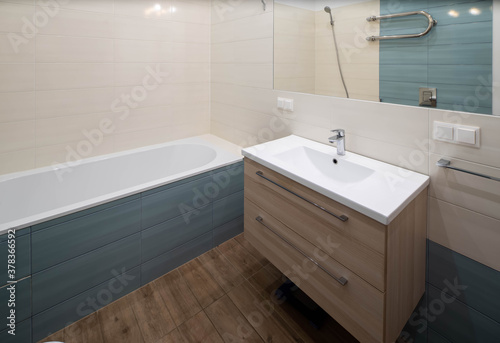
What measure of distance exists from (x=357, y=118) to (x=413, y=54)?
0.38 metres

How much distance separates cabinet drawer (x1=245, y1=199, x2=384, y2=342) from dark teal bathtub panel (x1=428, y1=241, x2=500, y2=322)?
49 cm

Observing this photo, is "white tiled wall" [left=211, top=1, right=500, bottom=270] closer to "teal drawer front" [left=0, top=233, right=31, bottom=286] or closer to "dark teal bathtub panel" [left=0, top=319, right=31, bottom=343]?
"teal drawer front" [left=0, top=233, right=31, bottom=286]

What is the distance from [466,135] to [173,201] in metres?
1.62

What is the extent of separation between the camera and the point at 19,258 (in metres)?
1.29

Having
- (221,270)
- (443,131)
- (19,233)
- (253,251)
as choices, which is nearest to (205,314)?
(221,270)

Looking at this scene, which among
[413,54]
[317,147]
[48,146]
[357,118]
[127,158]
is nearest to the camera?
[413,54]

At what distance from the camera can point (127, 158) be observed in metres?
2.34

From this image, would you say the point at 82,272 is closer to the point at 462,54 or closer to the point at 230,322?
the point at 230,322

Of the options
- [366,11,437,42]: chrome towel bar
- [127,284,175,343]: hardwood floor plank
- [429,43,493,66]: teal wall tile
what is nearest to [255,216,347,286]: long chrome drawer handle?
[127,284,175,343]: hardwood floor plank

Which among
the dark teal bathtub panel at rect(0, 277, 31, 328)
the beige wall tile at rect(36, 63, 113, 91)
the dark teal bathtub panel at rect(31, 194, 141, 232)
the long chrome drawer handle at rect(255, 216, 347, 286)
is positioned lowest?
the dark teal bathtub panel at rect(0, 277, 31, 328)

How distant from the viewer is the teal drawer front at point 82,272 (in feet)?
4.53

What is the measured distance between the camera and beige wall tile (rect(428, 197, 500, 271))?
106 cm

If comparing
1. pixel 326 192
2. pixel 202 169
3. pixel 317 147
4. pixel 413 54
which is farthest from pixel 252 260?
pixel 413 54

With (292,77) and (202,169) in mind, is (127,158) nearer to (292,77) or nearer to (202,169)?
(202,169)
